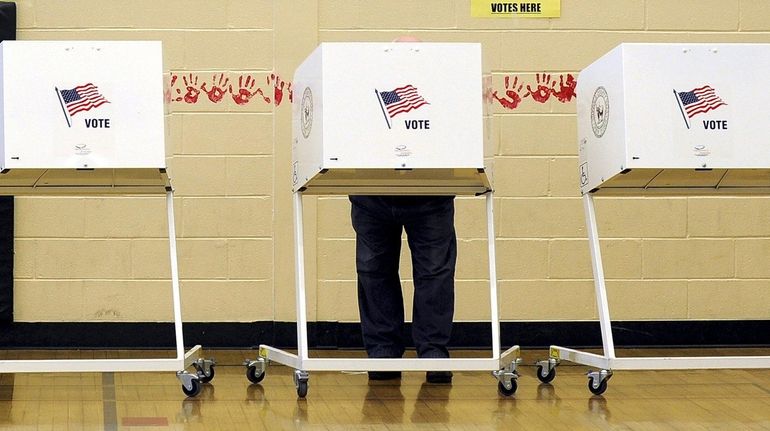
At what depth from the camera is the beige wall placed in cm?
471

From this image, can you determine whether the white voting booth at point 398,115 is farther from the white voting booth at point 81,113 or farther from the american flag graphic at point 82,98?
the american flag graphic at point 82,98

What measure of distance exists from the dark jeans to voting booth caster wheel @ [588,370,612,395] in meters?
0.50

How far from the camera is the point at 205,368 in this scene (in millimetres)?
3793

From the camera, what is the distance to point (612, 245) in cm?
486

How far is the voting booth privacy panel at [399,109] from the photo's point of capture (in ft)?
11.0

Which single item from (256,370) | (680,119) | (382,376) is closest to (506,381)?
(382,376)

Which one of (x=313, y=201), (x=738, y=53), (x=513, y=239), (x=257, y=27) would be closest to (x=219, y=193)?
(x=313, y=201)

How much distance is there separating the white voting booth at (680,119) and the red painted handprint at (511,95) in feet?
3.99

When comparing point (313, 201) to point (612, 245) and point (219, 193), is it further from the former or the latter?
point (612, 245)

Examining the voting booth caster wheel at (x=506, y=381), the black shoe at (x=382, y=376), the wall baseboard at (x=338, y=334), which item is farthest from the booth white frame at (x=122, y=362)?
the wall baseboard at (x=338, y=334)

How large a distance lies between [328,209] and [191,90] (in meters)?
0.71

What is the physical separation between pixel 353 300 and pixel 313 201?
1.39ft

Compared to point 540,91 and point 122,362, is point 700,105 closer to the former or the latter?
point 540,91

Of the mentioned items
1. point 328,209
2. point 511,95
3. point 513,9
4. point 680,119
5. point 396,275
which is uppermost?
point 513,9
